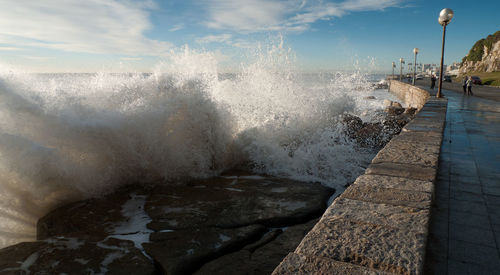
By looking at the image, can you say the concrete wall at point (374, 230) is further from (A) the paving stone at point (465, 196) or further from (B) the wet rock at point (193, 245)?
(B) the wet rock at point (193, 245)

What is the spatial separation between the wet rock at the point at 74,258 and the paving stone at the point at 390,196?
6.14ft

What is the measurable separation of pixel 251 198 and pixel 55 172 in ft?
9.19

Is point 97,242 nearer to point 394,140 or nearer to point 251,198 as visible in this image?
point 251,198

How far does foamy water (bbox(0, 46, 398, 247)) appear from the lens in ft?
12.9

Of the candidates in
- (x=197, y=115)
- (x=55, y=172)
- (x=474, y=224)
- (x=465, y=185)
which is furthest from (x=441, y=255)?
(x=197, y=115)

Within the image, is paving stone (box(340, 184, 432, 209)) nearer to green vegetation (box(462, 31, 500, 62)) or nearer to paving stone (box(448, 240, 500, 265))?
paving stone (box(448, 240, 500, 265))

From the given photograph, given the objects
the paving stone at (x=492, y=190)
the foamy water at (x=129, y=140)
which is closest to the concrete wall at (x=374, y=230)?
the paving stone at (x=492, y=190)

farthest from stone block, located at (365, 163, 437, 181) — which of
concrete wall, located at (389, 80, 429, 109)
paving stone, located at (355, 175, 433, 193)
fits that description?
concrete wall, located at (389, 80, 429, 109)

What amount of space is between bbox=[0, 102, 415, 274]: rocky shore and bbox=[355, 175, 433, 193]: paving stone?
99cm

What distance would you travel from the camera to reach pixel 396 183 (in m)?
2.60

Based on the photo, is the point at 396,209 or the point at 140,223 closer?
the point at 396,209

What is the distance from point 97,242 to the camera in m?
3.04

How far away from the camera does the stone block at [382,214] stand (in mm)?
1897

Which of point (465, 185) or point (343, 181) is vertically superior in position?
point (465, 185)
